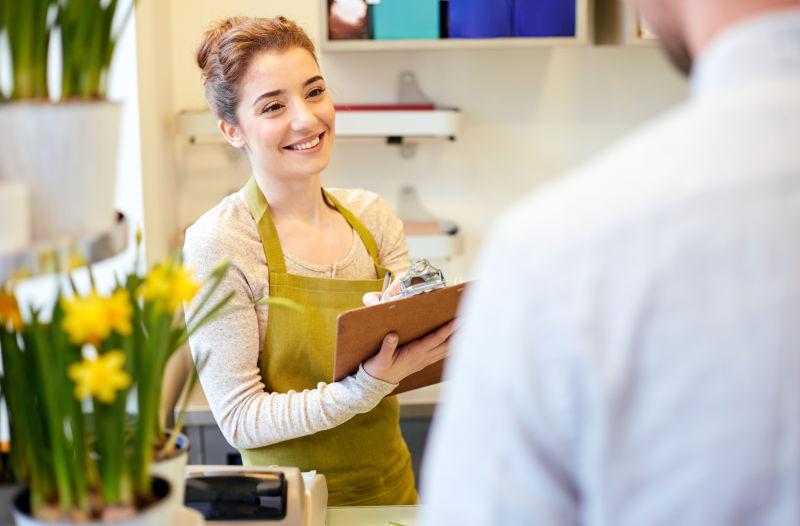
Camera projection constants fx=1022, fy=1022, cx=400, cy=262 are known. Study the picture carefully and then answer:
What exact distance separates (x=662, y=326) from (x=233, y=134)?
1464mm

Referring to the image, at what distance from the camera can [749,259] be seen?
590 millimetres

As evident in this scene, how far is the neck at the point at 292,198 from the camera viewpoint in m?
1.92

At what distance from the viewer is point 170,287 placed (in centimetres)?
98

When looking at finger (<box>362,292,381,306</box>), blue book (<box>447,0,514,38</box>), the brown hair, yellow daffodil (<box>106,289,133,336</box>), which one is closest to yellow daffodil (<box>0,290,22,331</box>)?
yellow daffodil (<box>106,289,133,336</box>)

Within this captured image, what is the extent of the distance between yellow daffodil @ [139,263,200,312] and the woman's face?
904 millimetres

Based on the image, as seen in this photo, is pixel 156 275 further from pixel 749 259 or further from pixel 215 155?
pixel 215 155

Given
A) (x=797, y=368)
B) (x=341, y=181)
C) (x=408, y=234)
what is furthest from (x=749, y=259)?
(x=341, y=181)

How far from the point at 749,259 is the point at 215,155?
2637 millimetres

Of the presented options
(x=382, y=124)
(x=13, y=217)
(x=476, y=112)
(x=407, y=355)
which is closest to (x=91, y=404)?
(x=13, y=217)

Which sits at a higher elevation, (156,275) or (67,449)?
(156,275)

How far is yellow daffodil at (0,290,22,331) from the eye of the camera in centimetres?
98

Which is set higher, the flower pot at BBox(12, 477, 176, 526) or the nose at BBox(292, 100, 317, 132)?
the nose at BBox(292, 100, 317, 132)

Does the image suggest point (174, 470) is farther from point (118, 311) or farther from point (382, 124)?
point (382, 124)

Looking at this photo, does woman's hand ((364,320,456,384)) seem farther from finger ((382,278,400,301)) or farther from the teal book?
the teal book
